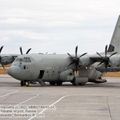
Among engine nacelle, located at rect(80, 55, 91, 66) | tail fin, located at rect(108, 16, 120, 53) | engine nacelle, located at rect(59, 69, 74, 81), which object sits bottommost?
→ engine nacelle, located at rect(59, 69, 74, 81)

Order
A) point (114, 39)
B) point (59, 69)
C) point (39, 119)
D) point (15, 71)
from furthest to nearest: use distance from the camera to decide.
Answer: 1. point (114, 39)
2. point (59, 69)
3. point (15, 71)
4. point (39, 119)

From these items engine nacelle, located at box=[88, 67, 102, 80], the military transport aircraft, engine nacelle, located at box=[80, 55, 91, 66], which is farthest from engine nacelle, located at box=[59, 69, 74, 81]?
engine nacelle, located at box=[88, 67, 102, 80]

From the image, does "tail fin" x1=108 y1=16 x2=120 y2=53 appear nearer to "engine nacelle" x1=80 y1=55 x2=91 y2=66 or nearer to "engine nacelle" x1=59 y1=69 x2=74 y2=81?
"engine nacelle" x1=80 y1=55 x2=91 y2=66

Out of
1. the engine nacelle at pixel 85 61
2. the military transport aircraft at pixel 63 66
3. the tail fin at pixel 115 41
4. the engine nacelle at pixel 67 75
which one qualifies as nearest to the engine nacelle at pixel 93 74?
the military transport aircraft at pixel 63 66

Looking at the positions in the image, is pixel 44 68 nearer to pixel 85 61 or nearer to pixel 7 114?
pixel 85 61

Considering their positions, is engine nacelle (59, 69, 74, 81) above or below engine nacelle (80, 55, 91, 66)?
below

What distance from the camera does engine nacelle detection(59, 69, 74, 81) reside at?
143 feet

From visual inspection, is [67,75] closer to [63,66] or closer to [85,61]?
[63,66]

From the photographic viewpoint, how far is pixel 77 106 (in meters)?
21.3

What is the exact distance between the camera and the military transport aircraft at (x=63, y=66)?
41.4 m

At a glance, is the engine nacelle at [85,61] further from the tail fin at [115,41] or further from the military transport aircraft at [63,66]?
the tail fin at [115,41]

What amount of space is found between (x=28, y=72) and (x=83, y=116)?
2438cm

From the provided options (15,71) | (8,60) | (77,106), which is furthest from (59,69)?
(77,106)

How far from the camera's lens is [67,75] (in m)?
43.6
